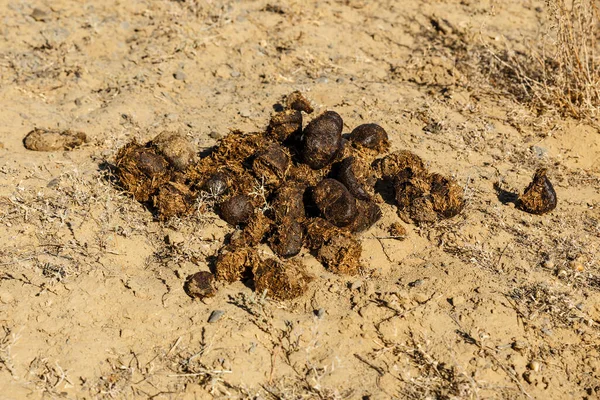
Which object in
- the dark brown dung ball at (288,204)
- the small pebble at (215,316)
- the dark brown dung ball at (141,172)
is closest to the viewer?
the small pebble at (215,316)

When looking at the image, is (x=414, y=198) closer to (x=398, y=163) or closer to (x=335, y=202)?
(x=398, y=163)

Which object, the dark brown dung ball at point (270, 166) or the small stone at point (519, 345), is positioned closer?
the small stone at point (519, 345)

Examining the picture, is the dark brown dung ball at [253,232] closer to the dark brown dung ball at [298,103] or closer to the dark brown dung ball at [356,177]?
the dark brown dung ball at [356,177]

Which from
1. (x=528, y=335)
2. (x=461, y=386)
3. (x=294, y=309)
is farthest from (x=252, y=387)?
(x=528, y=335)

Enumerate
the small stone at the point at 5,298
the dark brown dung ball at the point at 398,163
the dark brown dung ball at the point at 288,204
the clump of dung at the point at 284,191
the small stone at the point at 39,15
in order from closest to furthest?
the small stone at the point at 5,298
the clump of dung at the point at 284,191
the dark brown dung ball at the point at 288,204
the dark brown dung ball at the point at 398,163
the small stone at the point at 39,15

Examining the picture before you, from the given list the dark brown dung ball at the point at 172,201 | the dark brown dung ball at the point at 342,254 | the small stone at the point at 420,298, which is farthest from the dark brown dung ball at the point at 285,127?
the small stone at the point at 420,298

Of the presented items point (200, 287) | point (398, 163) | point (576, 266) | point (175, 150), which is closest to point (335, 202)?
point (398, 163)
